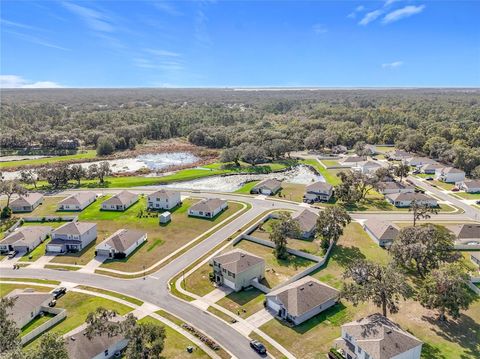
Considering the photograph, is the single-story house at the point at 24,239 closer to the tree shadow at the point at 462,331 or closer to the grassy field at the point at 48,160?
the tree shadow at the point at 462,331

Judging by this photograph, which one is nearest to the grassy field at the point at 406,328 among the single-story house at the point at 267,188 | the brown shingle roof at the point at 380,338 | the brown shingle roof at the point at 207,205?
the brown shingle roof at the point at 380,338

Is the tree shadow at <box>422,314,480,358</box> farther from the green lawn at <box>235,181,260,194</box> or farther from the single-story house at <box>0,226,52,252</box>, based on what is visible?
the single-story house at <box>0,226,52,252</box>

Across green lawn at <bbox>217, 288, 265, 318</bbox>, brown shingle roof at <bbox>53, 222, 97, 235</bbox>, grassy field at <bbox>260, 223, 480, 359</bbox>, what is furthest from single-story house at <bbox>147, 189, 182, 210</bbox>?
grassy field at <bbox>260, 223, 480, 359</bbox>

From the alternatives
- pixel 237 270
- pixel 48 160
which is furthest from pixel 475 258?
pixel 48 160

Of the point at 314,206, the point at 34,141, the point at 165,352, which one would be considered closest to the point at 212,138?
the point at 34,141

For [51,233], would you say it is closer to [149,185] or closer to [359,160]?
[149,185]
